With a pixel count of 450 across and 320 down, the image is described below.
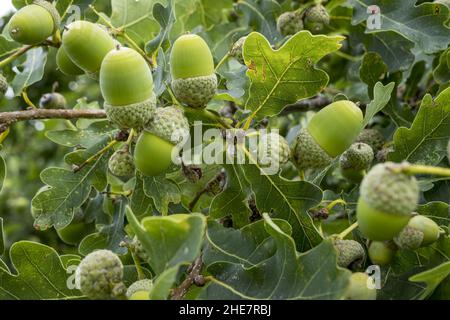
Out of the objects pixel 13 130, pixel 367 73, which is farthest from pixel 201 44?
pixel 13 130

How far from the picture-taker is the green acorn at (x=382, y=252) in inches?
50.2

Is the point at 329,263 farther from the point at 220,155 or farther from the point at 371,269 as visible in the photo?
the point at 220,155

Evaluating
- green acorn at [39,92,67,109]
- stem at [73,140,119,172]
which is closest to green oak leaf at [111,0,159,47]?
green acorn at [39,92,67,109]

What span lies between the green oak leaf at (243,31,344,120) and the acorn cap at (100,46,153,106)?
266 mm

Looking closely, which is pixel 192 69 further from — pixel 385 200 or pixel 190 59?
pixel 385 200

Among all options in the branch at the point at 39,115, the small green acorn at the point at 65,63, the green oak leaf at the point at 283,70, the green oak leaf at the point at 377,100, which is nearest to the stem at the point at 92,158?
the branch at the point at 39,115

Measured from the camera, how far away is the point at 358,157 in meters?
1.59

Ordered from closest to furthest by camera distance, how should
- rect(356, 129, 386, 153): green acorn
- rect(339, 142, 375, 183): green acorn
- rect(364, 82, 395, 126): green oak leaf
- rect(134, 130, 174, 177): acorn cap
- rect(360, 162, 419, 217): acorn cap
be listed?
rect(360, 162, 419, 217): acorn cap → rect(134, 130, 174, 177): acorn cap → rect(364, 82, 395, 126): green oak leaf → rect(339, 142, 375, 183): green acorn → rect(356, 129, 386, 153): green acorn

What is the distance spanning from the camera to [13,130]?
4.25 meters

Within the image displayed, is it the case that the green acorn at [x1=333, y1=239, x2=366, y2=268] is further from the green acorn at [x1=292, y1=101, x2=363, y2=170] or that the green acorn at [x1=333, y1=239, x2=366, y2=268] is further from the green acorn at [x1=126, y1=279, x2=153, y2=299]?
the green acorn at [x1=126, y1=279, x2=153, y2=299]

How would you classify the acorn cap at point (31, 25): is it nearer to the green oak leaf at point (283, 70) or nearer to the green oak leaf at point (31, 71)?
the green oak leaf at point (31, 71)

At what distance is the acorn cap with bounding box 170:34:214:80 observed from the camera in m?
1.32

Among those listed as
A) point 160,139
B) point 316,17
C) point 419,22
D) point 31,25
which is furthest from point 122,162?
point 419,22

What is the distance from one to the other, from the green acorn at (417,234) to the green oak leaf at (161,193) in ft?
1.96
